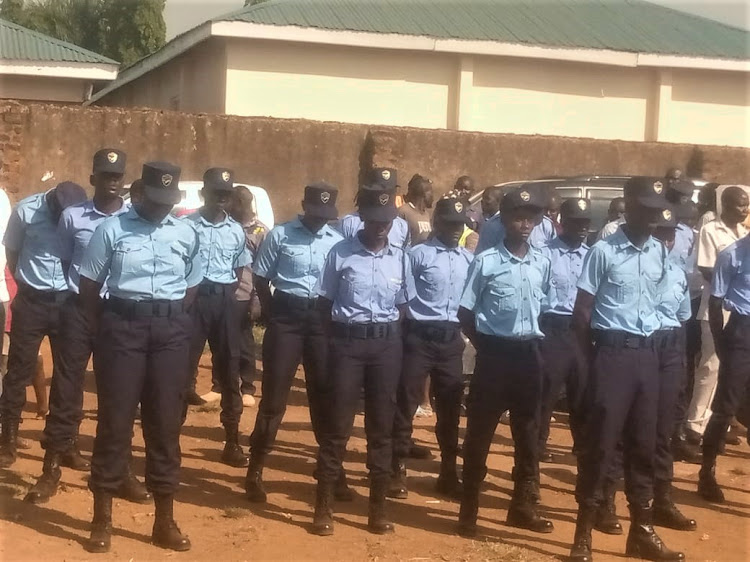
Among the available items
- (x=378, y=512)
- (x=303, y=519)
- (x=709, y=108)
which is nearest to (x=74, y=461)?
(x=303, y=519)

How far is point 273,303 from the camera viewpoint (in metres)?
8.32

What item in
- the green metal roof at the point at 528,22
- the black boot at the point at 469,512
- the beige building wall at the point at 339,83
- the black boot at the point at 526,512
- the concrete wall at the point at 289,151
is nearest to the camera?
the black boot at the point at 469,512

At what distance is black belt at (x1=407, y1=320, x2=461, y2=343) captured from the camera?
27.3 feet

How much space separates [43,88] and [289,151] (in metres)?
8.50

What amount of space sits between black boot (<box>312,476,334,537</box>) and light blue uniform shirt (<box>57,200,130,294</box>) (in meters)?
2.19

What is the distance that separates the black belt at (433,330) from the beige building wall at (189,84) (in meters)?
13.4

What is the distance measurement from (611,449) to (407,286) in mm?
1730

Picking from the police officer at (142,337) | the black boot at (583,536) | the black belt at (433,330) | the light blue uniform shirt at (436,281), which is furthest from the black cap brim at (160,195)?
the black boot at (583,536)

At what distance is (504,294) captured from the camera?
7.38m

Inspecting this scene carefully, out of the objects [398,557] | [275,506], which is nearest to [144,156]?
[275,506]

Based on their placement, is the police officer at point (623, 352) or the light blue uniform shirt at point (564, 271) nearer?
the police officer at point (623, 352)

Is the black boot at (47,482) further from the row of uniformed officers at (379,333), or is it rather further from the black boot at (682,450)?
the black boot at (682,450)

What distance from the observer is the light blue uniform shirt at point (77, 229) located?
797 cm

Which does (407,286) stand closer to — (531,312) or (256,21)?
(531,312)
